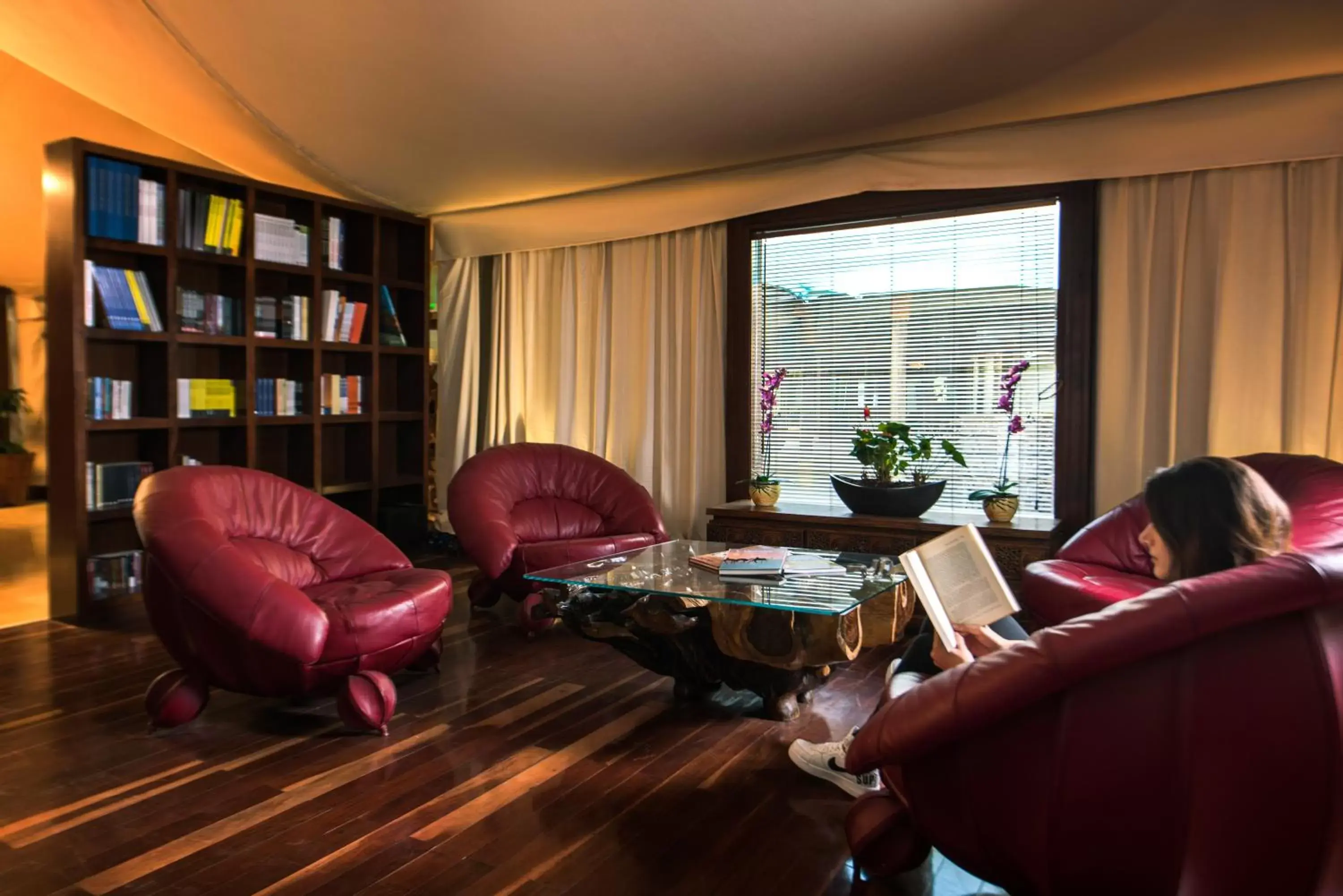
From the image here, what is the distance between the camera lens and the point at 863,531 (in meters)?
4.50

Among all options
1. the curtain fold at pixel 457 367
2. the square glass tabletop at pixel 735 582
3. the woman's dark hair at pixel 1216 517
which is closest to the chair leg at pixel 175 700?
the square glass tabletop at pixel 735 582

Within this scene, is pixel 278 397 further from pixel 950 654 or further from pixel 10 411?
pixel 10 411

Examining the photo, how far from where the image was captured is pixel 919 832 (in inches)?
73.2

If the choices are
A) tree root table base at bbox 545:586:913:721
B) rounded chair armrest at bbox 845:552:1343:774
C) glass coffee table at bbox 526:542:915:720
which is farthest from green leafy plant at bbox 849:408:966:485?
rounded chair armrest at bbox 845:552:1343:774

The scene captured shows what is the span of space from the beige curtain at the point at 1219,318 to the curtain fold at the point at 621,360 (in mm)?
2175

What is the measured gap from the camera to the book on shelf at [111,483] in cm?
460

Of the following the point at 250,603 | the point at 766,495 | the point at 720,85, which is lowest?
the point at 250,603

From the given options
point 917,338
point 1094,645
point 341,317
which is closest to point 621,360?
point 341,317

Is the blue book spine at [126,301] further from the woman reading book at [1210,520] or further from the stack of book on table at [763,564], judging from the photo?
the woman reading book at [1210,520]

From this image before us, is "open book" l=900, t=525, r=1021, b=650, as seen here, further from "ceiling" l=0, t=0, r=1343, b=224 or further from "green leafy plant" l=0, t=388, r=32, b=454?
"green leafy plant" l=0, t=388, r=32, b=454

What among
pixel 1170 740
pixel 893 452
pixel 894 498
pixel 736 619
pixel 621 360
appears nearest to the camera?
pixel 1170 740

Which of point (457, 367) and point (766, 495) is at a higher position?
point (457, 367)

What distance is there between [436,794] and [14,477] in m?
9.15

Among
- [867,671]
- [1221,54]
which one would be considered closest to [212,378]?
[867,671]
